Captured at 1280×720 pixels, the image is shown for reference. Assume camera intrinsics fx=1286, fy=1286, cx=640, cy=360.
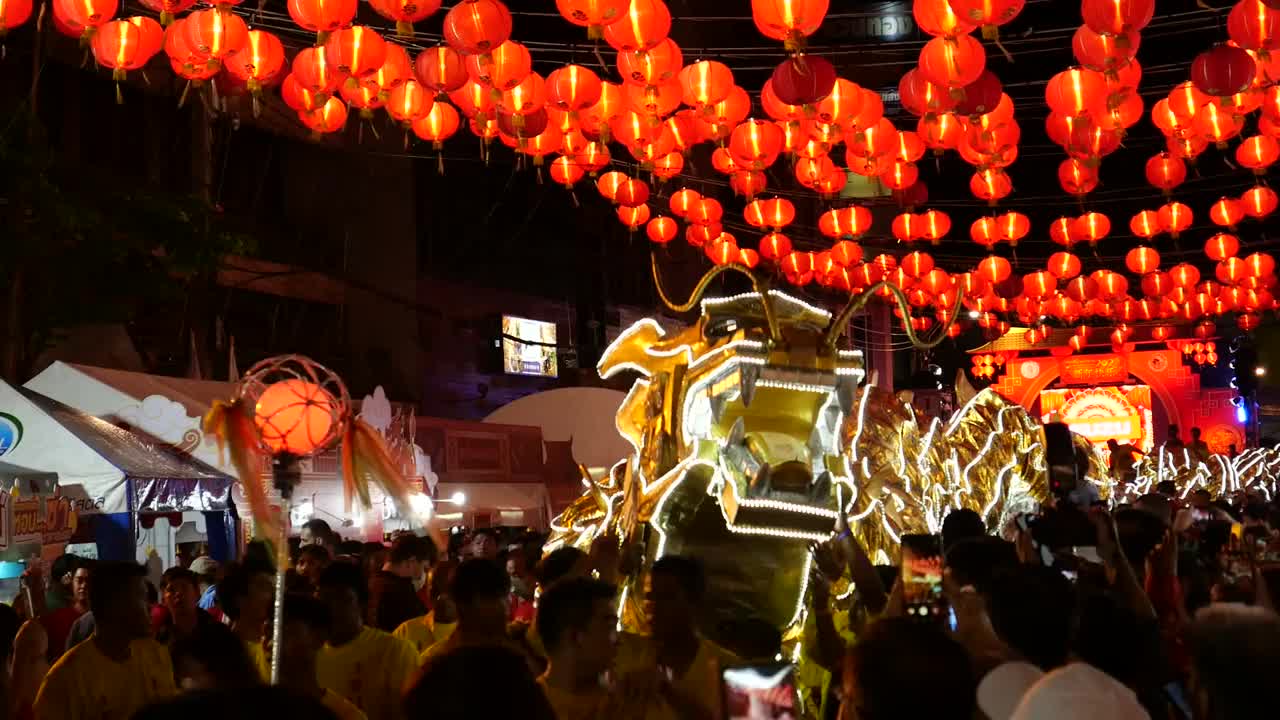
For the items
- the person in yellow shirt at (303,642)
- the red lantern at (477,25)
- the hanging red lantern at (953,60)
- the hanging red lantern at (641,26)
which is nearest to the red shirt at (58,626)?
the person in yellow shirt at (303,642)

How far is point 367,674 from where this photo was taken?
4949 millimetres

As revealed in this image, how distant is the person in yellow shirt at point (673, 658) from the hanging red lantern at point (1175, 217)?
1529 centimetres

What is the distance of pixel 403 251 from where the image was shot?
23.4 m

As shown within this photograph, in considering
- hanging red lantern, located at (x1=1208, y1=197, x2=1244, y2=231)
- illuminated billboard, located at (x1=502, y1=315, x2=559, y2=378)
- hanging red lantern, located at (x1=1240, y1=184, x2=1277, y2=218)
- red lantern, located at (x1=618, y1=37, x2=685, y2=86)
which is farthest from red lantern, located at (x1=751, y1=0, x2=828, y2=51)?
illuminated billboard, located at (x1=502, y1=315, x2=559, y2=378)

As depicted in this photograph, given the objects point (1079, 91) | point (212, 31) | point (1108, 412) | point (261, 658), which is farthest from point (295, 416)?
point (1108, 412)

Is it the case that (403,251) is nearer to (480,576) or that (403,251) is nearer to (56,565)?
(56,565)

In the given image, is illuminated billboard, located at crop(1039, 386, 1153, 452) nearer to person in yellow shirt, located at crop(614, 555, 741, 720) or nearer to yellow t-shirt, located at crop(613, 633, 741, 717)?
person in yellow shirt, located at crop(614, 555, 741, 720)

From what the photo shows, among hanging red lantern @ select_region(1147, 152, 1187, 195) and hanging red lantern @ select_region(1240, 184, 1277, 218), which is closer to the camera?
hanging red lantern @ select_region(1147, 152, 1187, 195)

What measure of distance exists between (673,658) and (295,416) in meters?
2.94

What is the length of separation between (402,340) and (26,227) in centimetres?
1029

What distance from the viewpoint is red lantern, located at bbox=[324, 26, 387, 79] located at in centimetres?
1016

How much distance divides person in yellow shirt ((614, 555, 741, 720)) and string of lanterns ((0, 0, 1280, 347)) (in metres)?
5.38

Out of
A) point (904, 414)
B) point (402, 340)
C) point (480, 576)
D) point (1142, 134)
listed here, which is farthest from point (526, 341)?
point (480, 576)

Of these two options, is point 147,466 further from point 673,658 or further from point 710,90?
point 673,658
